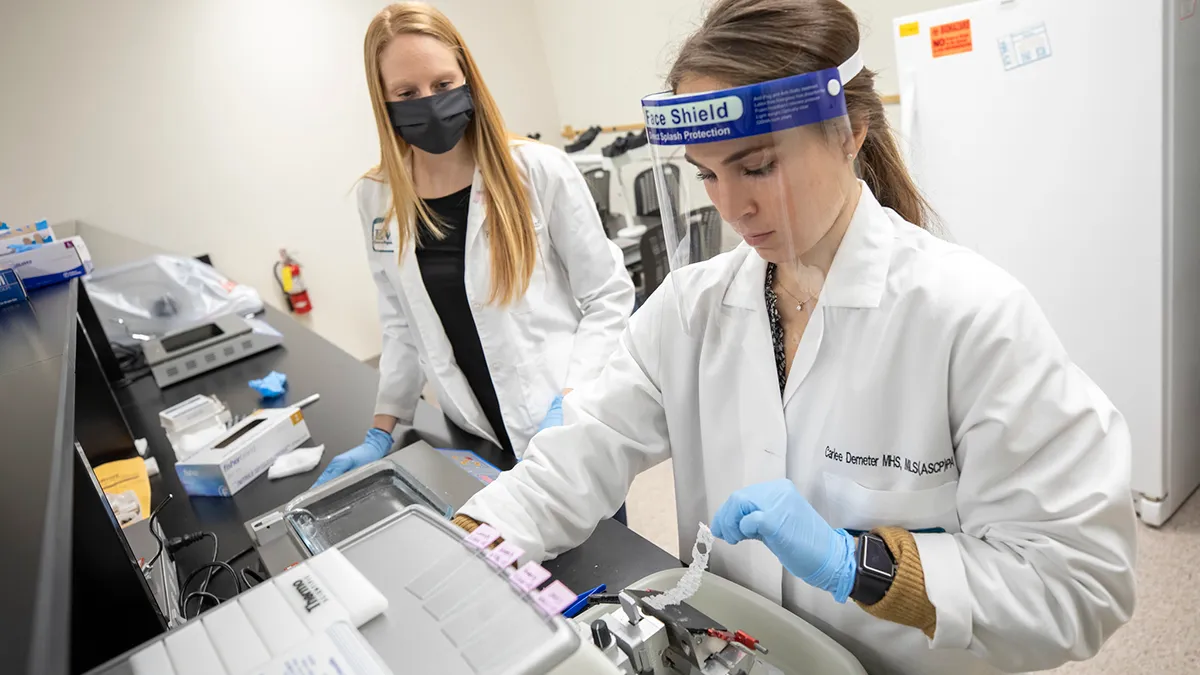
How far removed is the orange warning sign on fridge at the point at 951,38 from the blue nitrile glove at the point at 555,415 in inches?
61.0

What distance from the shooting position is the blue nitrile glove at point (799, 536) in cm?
77

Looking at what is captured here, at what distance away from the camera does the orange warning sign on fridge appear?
199cm

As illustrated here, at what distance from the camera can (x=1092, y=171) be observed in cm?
185

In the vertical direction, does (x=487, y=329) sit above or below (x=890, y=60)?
below

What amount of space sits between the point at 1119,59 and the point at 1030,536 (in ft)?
5.16

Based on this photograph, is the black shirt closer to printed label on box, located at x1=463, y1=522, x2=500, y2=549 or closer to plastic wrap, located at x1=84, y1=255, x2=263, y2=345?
printed label on box, located at x1=463, y1=522, x2=500, y2=549

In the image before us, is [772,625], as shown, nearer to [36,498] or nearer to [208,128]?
[36,498]

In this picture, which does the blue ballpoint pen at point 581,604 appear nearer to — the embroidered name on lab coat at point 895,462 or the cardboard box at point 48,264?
the embroidered name on lab coat at point 895,462

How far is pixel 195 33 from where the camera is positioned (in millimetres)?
3402

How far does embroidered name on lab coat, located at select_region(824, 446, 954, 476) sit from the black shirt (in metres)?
0.91

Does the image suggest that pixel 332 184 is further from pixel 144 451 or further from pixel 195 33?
pixel 144 451

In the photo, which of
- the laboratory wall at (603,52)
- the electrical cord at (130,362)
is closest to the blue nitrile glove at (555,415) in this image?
the electrical cord at (130,362)

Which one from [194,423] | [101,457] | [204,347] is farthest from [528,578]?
[204,347]

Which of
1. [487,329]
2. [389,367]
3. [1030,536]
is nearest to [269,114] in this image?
[389,367]
